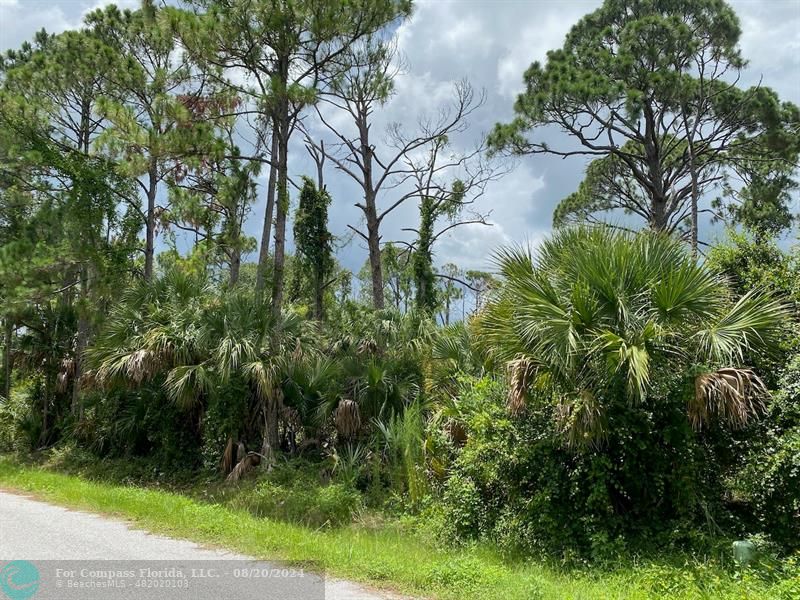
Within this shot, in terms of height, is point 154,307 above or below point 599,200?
below

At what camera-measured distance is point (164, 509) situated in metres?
9.39

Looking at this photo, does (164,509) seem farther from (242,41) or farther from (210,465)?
(242,41)

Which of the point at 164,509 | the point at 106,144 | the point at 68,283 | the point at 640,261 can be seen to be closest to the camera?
the point at 640,261

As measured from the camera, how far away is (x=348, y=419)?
1256cm

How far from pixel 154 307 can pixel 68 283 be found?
7045mm

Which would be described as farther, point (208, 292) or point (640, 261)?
point (208, 292)

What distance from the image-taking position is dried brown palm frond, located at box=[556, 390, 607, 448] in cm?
706

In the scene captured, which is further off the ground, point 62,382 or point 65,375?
point 65,375

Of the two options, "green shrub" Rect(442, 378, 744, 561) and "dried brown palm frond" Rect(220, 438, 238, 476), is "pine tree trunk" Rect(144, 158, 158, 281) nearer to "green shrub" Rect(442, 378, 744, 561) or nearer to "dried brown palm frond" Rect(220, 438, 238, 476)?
"dried brown palm frond" Rect(220, 438, 238, 476)

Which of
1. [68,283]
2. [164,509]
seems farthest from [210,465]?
[68,283]

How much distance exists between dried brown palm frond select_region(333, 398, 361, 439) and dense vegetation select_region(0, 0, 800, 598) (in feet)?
0.16

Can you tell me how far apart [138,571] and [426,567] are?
299cm

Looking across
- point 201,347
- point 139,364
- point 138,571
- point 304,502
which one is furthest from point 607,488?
point 139,364

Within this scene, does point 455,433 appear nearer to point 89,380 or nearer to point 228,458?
point 228,458
